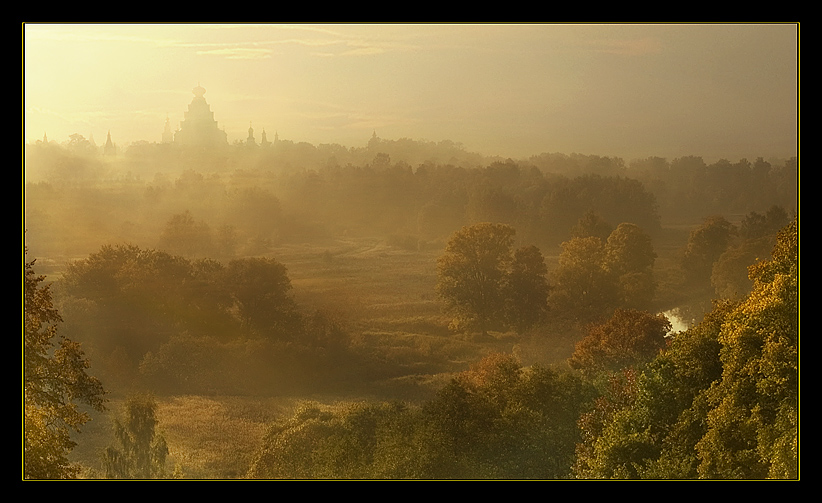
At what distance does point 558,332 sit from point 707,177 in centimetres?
836

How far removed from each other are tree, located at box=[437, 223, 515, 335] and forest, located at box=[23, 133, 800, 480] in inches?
2.9

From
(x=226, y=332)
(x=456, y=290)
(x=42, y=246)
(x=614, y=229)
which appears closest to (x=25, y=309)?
(x=226, y=332)

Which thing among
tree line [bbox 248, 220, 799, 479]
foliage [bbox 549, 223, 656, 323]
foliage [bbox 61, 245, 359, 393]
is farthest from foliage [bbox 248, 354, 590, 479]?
foliage [bbox 549, 223, 656, 323]

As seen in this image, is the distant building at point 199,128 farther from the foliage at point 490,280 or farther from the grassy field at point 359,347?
the foliage at point 490,280

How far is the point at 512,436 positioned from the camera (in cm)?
1617

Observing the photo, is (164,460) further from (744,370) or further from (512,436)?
(744,370)

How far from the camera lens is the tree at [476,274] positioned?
22.9 m

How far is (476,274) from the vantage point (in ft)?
77.4

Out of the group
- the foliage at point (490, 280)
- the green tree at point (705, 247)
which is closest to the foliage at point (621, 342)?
the foliage at point (490, 280)

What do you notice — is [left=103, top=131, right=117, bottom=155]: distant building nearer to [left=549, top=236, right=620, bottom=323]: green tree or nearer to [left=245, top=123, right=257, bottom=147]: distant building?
[left=245, top=123, right=257, bottom=147]: distant building

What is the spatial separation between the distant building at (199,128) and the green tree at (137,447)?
30.6 feet

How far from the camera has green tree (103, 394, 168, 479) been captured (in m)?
18.3

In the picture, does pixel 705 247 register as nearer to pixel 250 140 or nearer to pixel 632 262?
pixel 632 262

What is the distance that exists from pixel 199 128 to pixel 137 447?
1153cm
